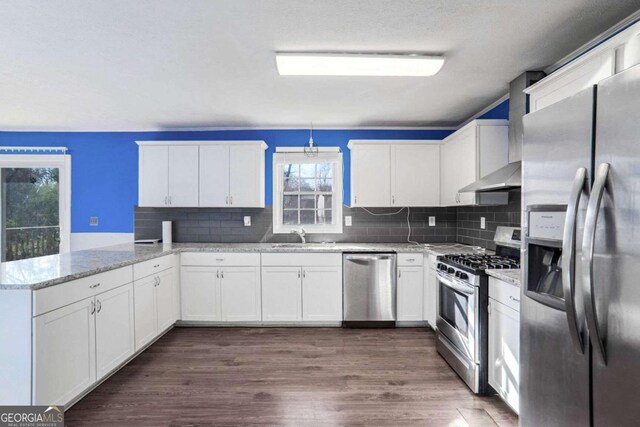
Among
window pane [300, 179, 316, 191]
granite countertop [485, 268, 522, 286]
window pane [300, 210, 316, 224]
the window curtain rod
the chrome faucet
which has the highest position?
the window curtain rod

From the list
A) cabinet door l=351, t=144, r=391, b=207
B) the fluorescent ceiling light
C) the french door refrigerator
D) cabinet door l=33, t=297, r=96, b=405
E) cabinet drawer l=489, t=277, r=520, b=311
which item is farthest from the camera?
cabinet door l=351, t=144, r=391, b=207

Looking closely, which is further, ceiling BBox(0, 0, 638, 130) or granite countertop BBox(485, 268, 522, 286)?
granite countertop BBox(485, 268, 522, 286)

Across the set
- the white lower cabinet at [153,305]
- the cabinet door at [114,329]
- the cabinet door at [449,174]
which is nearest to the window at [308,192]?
the cabinet door at [449,174]

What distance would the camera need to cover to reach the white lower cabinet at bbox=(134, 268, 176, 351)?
279 cm

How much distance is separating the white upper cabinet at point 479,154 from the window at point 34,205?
4999 mm

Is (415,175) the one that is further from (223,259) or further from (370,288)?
(223,259)

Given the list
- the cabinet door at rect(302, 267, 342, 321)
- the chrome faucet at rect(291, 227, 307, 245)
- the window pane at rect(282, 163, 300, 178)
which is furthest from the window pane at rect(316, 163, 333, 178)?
the cabinet door at rect(302, 267, 342, 321)

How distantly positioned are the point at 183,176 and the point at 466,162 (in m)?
3.27

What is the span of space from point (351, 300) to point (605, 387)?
2.54m

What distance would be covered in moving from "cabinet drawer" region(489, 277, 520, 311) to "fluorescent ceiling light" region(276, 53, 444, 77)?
1632mm

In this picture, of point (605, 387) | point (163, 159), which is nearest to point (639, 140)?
point (605, 387)

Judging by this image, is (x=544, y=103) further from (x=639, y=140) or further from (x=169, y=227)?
(x=169, y=227)

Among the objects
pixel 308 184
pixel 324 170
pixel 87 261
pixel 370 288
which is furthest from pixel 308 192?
pixel 87 261

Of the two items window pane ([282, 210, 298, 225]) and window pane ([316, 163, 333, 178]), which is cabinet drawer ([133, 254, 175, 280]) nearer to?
window pane ([282, 210, 298, 225])
